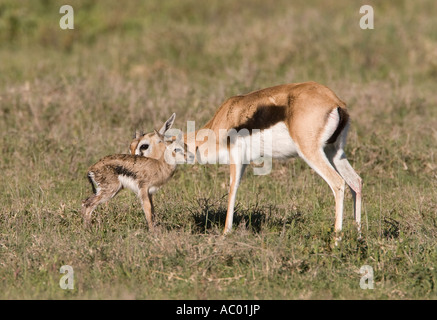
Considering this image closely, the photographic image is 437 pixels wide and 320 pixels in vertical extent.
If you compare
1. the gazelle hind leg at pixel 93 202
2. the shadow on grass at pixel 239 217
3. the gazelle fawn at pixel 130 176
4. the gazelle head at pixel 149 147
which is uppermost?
the gazelle head at pixel 149 147

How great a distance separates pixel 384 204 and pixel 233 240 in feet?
7.59

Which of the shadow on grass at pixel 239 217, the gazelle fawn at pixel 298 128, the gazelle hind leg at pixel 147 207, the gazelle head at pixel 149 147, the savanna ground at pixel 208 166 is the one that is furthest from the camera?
the gazelle head at pixel 149 147

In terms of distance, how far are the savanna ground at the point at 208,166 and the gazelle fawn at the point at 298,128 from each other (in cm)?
45

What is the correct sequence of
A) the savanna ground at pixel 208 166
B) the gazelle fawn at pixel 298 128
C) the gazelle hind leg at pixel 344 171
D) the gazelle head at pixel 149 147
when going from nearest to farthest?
1. the savanna ground at pixel 208 166
2. the gazelle fawn at pixel 298 128
3. the gazelle hind leg at pixel 344 171
4. the gazelle head at pixel 149 147

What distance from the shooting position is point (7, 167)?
8914 millimetres

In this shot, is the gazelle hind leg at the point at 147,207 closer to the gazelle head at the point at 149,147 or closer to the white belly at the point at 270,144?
the gazelle head at the point at 149,147

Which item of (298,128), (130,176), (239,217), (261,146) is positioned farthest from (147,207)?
(298,128)

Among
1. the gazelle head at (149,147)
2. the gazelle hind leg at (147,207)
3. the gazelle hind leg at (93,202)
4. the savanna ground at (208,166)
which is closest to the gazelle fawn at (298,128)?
the savanna ground at (208,166)

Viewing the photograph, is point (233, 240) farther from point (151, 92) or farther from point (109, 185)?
point (151, 92)

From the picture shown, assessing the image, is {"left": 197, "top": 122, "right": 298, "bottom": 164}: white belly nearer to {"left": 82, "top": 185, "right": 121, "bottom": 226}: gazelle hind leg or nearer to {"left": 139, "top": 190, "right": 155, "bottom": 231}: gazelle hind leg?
{"left": 139, "top": 190, "right": 155, "bottom": 231}: gazelle hind leg

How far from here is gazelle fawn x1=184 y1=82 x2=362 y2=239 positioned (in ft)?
21.8

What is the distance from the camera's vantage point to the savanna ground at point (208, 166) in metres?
5.79

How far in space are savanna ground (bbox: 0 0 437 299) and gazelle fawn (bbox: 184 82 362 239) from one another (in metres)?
0.45

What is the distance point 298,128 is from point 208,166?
232cm
